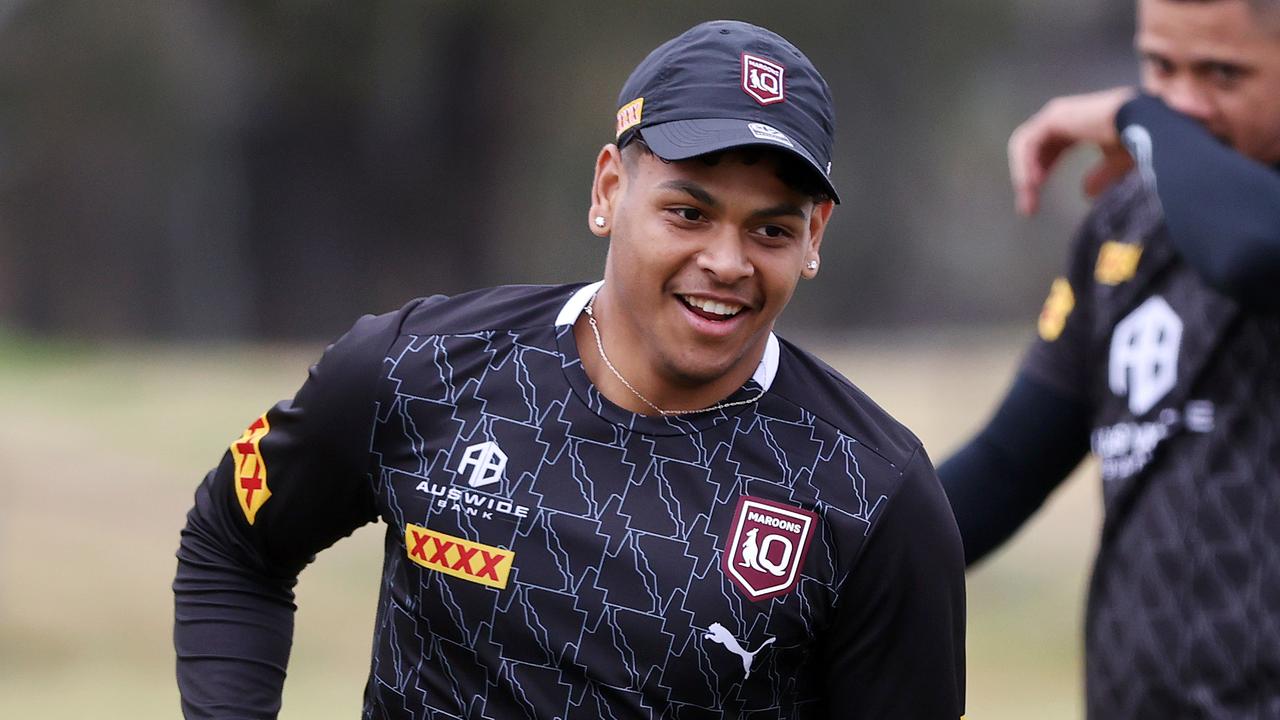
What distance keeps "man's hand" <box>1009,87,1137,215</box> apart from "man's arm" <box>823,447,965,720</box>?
1.33 meters

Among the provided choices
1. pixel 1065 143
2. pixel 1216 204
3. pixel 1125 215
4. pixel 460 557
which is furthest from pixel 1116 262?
pixel 460 557

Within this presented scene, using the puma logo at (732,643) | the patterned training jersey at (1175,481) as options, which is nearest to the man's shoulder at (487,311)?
the puma logo at (732,643)

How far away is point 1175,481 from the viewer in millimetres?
3404

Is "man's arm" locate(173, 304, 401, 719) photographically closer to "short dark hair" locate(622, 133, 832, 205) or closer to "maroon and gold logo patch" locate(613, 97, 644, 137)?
"maroon and gold logo patch" locate(613, 97, 644, 137)

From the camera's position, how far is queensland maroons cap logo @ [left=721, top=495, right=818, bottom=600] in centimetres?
254

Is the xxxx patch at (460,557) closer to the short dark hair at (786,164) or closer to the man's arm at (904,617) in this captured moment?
the man's arm at (904,617)

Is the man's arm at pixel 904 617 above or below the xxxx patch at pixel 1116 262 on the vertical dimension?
below

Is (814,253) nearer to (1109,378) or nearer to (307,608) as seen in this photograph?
(1109,378)

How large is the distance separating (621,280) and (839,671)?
2.20 feet

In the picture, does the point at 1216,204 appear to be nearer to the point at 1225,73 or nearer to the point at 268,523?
the point at 1225,73

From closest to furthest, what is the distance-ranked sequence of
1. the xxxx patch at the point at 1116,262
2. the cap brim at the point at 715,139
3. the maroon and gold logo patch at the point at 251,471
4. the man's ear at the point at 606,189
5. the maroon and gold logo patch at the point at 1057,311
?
1. the cap brim at the point at 715,139
2. the man's ear at the point at 606,189
3. the maroon and gold logo patch at the point at 251,471
4. the xxxx patch at the point at 1116,262
5. the maroon and gold logo patch at the point at 1057,311

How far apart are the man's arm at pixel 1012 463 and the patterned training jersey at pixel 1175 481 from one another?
75mm

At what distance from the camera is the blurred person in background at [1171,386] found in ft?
10.7

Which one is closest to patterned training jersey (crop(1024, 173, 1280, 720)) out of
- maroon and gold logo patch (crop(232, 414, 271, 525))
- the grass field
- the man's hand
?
the man's hand
